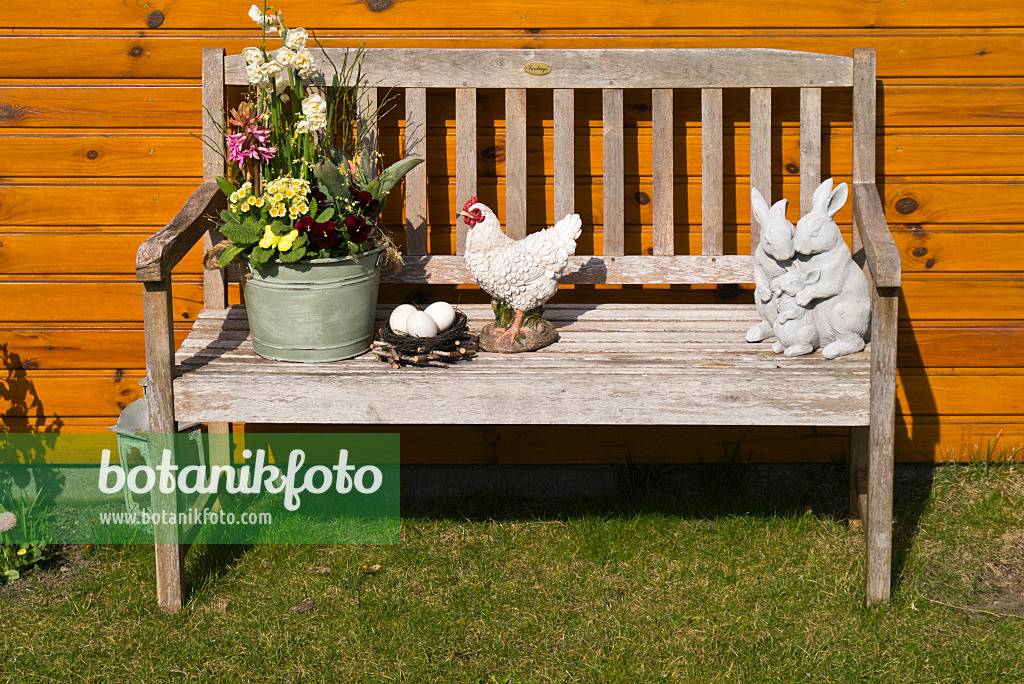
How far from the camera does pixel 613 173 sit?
291 cm

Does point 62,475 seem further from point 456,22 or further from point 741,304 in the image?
point 741,304

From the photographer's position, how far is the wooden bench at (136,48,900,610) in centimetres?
234

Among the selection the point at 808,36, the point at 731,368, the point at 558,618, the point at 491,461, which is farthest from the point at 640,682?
the point at 808,36

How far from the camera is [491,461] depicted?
332 centimetres

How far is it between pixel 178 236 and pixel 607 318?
48.2 inches

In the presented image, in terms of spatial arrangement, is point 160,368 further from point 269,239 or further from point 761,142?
point 761,142

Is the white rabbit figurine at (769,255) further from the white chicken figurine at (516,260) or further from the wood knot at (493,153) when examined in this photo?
the wood knot at (493,153)

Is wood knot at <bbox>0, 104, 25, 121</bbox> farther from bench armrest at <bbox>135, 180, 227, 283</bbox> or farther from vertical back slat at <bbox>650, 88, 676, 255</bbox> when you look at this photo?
vertical back slat at <bbox>650, 88, 676, 255</bbox>

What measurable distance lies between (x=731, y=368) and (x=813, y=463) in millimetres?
1138

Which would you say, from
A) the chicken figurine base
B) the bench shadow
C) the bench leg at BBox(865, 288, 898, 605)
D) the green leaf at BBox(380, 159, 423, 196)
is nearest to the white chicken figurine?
the chicken figurine base

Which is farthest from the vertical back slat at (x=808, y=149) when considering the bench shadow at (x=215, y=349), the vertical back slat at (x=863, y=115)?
the bench shadow at (x=215, y=349)

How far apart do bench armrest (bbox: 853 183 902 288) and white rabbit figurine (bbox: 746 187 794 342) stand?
0.20m

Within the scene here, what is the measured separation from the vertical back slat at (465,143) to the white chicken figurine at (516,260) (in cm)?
32

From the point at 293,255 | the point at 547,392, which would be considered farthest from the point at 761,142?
the point at 293,255
